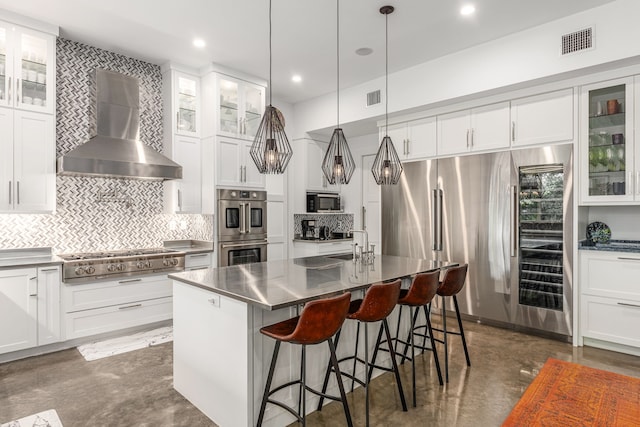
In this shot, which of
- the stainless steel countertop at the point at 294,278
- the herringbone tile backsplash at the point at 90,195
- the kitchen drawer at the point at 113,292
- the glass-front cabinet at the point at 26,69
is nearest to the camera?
the stainless steel countertop at the point at 294,278

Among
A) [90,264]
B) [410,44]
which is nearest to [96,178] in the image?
[90,264]

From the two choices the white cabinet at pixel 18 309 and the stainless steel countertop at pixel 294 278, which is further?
the white cabinet at pixel 18 309

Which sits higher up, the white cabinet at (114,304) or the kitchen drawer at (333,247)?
the kitchen drawer at (333,247)

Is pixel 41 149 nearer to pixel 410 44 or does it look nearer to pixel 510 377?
pixel 410 44

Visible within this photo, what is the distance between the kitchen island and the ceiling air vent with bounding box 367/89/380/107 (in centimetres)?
288

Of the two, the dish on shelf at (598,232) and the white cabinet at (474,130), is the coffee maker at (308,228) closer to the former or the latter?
the white cabinet at (474,130)

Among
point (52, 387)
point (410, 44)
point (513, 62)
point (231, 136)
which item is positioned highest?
point (410, 44)

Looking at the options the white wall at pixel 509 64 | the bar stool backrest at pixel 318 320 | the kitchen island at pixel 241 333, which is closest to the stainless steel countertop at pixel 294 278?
the kitchen island at pixel 241 333

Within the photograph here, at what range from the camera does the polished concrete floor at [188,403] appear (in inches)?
96.1

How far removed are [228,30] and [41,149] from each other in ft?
7.32

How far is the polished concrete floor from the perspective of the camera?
96.1 inches

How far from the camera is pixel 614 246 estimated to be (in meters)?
3.52

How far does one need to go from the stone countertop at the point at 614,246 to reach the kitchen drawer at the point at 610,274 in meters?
0.04

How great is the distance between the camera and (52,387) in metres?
2.88
